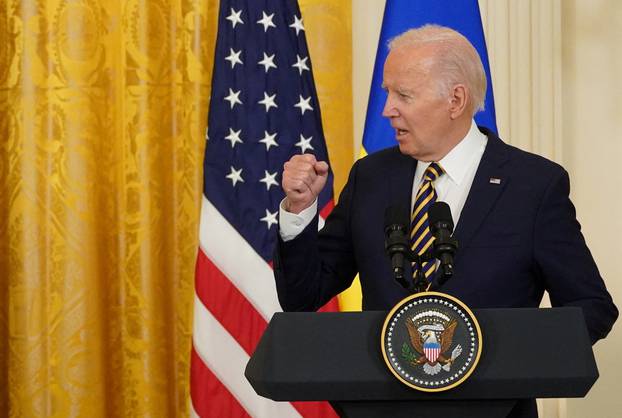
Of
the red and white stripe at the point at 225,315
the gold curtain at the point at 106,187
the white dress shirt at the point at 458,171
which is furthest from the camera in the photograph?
the gold curtain at the point at 106,187

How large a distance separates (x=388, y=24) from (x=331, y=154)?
58 cm

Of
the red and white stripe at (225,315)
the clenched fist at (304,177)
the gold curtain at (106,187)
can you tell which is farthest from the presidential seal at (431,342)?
the gold curtain at (106,187)

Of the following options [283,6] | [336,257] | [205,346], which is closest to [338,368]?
[336,257]

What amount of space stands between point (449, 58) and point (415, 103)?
5.6 inches

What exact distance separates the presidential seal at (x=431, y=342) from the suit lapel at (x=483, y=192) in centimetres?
62

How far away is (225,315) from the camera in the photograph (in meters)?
3.73

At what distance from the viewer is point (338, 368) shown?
1651mm

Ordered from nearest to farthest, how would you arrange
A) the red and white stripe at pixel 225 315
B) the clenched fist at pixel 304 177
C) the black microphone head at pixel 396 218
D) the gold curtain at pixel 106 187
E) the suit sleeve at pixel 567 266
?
the black microphone head at pixel 396 218, the clenched fist at pixel 304 177, the suit sleeve at pixel 567 266, the red and white stripe at pixel 225 315, the gold curtain at pixel 106 187

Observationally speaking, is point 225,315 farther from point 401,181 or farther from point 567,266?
point 567,266

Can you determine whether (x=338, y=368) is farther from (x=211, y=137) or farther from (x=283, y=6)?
(x=283, y=6)

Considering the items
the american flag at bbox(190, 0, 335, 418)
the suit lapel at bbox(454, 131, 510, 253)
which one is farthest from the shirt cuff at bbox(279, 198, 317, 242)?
the american flag at bbox(190, 0, 335, 418)

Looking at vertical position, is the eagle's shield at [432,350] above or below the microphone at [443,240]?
below

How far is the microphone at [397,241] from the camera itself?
66.3 inches

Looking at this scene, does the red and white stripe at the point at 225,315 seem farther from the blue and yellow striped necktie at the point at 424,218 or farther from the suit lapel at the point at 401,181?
the blue and yellow striped necktie at the point at 424,218
